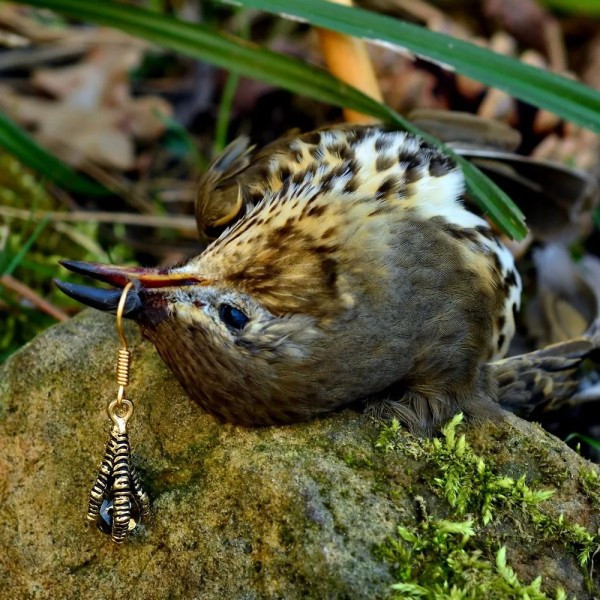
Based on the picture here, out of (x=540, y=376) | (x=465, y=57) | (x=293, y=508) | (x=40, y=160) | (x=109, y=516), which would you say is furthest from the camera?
(x=40, y=160)

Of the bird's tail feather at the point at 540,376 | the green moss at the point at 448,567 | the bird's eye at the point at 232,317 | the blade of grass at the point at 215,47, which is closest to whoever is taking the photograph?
the green moss at the point at 448,567

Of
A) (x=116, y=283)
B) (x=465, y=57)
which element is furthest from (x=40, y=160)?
(x=465, y=57)

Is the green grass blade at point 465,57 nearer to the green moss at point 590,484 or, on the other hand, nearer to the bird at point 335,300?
the bird at point 335,300

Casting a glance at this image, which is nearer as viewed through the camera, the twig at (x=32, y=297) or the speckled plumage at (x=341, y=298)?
the speckled plumage at (x=341, y=298)

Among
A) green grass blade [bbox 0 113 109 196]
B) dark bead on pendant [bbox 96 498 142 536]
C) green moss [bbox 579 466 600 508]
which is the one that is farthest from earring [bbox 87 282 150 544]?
green grass blade [bbox 0 113 109 196]

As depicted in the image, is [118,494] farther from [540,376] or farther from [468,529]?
[540,376]

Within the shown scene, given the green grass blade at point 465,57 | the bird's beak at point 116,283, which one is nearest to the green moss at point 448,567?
the bird's beak at point 116,283

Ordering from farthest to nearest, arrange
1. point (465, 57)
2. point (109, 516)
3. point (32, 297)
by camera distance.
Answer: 1. point (32, 297)
2. point (465, 57)
3. point (109, 516)
